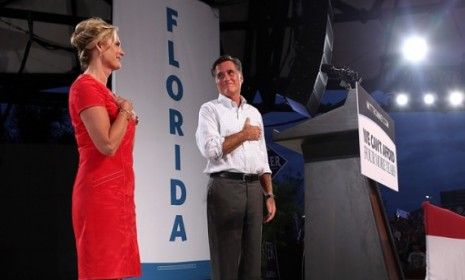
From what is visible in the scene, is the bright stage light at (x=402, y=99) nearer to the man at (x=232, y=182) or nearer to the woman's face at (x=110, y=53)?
the man at (x=232, y=182)

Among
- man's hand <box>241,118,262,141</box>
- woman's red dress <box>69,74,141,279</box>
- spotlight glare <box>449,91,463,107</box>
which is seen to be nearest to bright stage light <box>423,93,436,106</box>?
spotlight glare <box>449,91,463,107</box>

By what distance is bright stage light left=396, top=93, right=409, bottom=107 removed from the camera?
786 centimetres

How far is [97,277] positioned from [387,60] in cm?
589

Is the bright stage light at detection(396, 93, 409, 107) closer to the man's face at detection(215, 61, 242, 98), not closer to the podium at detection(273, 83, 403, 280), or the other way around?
the man's face at detection(215, 61, 242, 98)

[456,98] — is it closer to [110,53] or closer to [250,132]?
[250,132]

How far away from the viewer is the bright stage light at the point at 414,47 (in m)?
6.49

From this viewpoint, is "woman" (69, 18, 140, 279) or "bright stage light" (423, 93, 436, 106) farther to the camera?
"bright stage light" (423, 93, 436, 106)

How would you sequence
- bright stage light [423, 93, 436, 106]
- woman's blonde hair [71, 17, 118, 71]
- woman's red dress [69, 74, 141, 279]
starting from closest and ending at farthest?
woman's red dress [69, 74, 141, 279], woman's blonde hair [71, 17, 118, 71], bright stage light [423, 93, 436, 106]

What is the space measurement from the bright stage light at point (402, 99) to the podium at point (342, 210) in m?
6.46

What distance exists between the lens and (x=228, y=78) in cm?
260

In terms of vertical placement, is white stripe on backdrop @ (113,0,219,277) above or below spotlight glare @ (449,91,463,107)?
below

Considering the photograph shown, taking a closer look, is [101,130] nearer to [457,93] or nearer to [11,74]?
[11,74]

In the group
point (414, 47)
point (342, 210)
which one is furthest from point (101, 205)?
point (414, 47)

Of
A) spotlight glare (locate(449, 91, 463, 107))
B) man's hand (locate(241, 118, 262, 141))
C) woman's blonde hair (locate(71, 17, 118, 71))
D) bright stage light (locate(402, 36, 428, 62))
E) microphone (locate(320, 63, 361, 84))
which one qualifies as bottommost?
man's hand (locate(241, 118, 262, 141))
